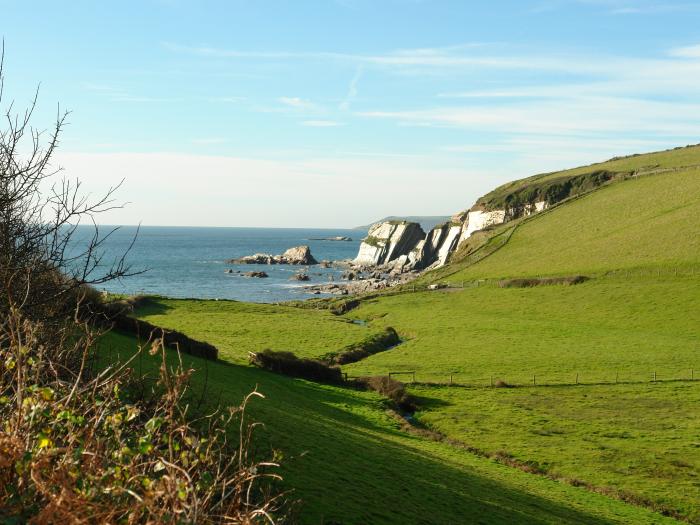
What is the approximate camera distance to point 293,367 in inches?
2071

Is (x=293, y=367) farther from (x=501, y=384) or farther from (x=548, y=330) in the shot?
(x=548, y=330)

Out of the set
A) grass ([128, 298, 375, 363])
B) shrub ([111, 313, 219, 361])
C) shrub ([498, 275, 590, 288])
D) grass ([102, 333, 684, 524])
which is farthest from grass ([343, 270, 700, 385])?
grass ([102, 333, 684, 524])

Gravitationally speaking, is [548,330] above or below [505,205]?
below

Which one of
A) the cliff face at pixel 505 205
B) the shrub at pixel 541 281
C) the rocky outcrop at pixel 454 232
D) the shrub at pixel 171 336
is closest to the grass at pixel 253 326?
the shrub at pixel 171 336

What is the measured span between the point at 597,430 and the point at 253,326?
49.5 metres

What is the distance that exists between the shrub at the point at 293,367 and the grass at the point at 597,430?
291 inches

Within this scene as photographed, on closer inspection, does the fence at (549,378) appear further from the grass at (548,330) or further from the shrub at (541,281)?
the shrub at (541,281)

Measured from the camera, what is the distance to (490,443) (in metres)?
38.5

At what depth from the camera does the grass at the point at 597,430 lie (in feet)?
107

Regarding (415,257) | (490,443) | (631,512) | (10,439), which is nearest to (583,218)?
(415,257)

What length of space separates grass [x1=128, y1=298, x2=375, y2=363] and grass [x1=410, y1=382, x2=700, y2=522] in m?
20.6

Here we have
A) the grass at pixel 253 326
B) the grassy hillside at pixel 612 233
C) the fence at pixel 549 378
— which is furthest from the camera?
the grassy hillside at pixel 612 233

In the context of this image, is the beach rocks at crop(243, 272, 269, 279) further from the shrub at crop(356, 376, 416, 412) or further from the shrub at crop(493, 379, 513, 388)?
the shrub at crop(493, 379, 513, 388)

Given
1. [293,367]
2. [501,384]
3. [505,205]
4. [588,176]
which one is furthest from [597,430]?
[588,176]
